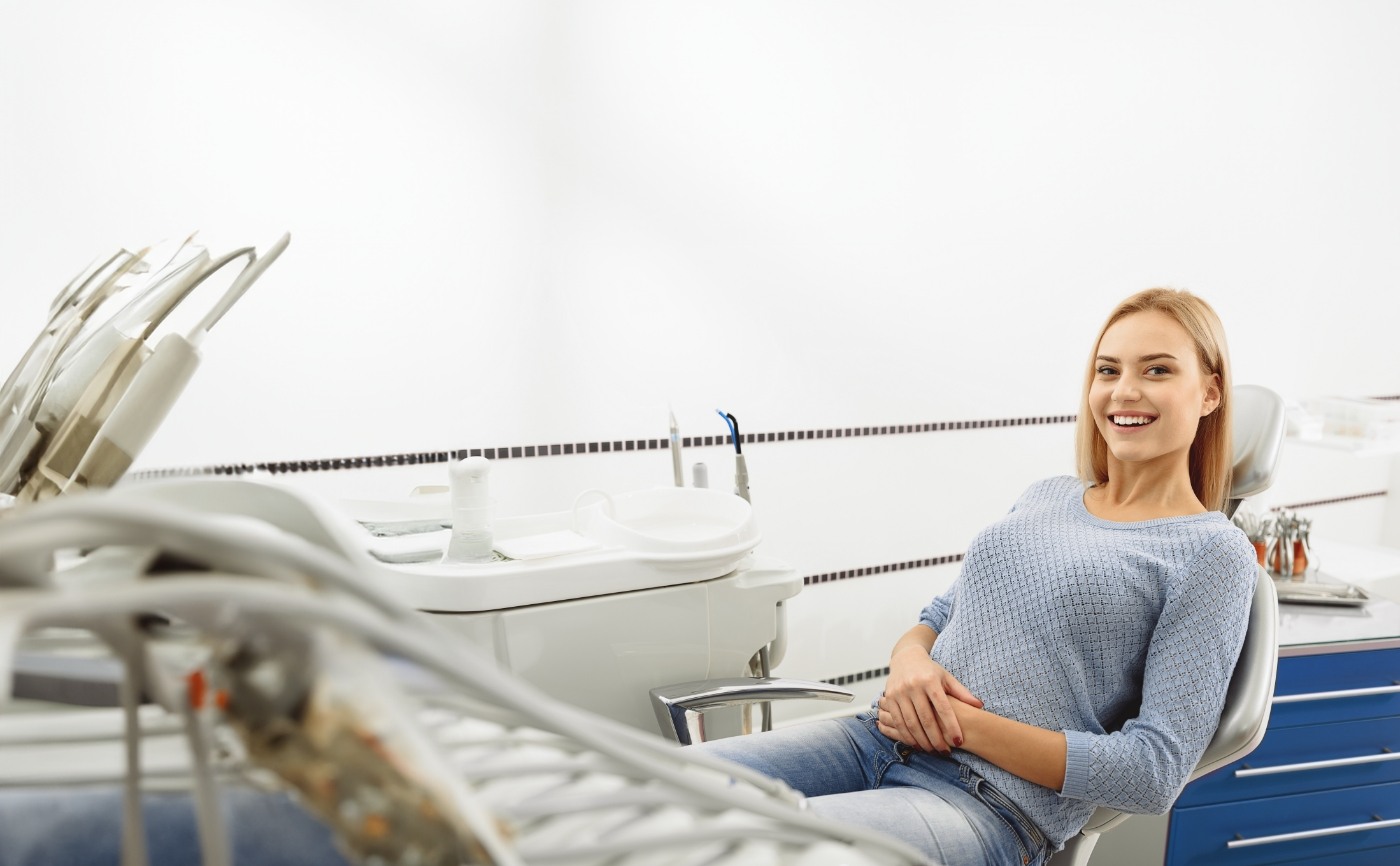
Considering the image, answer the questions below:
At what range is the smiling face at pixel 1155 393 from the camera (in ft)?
4.89

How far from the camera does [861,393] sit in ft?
9.01

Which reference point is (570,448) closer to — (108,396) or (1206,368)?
(108,396)

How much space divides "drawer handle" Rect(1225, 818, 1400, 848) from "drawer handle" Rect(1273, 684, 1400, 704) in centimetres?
31

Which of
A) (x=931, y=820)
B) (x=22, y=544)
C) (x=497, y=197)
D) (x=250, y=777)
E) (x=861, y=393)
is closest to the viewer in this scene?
(x=22, y=544)

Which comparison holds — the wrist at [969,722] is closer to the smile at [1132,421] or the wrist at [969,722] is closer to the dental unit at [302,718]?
the smile at [1132,421]

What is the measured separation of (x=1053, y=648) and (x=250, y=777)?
4.03 feet

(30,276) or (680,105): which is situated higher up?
(680,105)

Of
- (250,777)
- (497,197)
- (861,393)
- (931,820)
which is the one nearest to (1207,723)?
(931,820)

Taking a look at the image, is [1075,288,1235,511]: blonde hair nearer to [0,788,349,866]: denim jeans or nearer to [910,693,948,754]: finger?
[910,693,948,754]: finger

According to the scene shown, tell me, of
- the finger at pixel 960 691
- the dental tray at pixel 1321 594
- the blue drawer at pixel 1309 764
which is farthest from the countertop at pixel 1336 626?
the finger at pixel 960 691

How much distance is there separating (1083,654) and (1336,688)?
41.8 inches

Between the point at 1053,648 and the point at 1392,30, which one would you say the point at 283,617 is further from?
the point at 1392,30

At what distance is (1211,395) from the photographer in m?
1.56

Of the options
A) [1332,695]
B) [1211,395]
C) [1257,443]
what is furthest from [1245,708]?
[1332,695]
